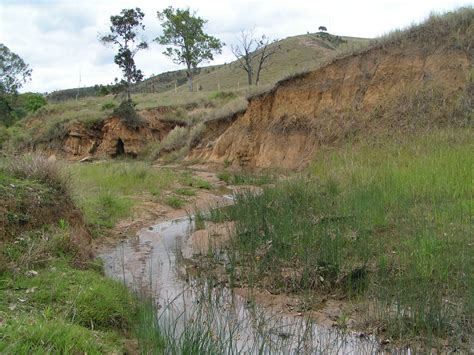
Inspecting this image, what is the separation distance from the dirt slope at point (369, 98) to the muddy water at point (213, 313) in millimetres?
10553

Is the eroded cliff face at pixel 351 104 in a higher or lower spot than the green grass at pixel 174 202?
higher

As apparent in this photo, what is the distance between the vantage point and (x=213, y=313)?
5.09m

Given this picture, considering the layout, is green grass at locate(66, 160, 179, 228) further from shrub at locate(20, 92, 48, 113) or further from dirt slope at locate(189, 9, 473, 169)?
shrub at locate(20, 92, 48, 113)

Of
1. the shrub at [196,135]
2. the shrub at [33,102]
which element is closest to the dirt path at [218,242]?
the shrub at [196,135]

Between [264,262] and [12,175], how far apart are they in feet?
15.6

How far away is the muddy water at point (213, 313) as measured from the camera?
4.39m

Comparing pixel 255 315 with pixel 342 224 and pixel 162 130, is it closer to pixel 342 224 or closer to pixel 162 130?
pixel 342 224

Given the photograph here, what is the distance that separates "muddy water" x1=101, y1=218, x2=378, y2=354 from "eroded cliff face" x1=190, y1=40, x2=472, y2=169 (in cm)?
1070

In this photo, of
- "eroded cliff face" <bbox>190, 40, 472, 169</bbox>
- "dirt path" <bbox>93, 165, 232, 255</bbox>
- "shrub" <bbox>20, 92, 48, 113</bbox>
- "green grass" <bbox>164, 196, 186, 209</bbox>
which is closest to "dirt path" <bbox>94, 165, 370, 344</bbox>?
"dirt path" <bbox>93, 165, 232, 255</bbox>

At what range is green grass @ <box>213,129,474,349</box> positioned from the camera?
187 inches

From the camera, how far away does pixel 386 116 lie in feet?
56.5

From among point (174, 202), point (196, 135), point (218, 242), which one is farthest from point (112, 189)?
point (196, 135)

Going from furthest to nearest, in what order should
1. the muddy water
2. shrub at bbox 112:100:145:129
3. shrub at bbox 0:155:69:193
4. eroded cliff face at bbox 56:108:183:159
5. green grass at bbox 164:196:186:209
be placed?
eroded cliff face at bbox 56:108:183:159 → shrub at bbox 112:100:145:129 → green grass at bbox 164:196:186:209 → shrub at bbox 0:155:69:193 → the muddy water

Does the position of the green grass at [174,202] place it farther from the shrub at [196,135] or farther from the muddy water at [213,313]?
the shrub at [196,135]
